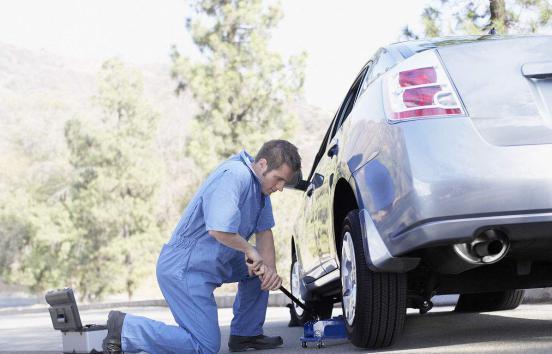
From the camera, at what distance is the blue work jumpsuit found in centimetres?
486

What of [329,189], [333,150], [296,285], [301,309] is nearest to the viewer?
[329,189]

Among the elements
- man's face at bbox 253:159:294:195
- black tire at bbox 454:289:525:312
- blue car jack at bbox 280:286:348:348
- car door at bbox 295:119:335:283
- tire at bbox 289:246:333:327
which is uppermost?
man's face at bbox 253:159:294:195

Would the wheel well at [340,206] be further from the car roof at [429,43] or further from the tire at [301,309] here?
the tire at [301,309]

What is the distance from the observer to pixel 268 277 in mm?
5102

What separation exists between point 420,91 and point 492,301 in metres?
3.95

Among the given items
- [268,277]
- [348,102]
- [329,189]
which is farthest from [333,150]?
[268,277]

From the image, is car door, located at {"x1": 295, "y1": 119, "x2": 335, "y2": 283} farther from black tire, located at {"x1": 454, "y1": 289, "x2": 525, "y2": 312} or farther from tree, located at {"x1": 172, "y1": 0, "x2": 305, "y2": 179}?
tree, located at {"x1": 172, "y1": 0, "x2": 305, "y2": 179}

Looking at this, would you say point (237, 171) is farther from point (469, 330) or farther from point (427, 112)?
point (469, 330)

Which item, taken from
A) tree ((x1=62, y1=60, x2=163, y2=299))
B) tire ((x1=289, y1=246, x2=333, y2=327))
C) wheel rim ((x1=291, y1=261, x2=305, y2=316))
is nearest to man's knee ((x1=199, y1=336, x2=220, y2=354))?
tire ((x1=289, y1=246, x2=333, y2=327))

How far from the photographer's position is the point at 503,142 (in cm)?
396

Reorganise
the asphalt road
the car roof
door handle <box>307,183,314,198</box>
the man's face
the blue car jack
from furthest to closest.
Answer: door handle <box>307,183,314,198</box>
the blue car jack
the man's face
the asphalt road
the car roof

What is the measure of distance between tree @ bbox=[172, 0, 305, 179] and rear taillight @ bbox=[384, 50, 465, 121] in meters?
24.2

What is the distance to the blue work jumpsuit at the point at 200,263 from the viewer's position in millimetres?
4855

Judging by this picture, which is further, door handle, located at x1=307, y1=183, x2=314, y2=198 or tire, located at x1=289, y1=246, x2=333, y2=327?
tire, located at x1=289, y1=246, x2=333, y2=327
